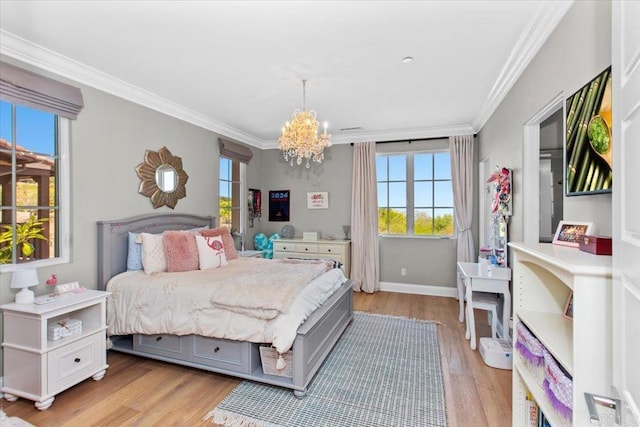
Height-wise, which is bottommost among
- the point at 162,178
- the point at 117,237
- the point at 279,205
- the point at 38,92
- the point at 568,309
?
the point at 568,309

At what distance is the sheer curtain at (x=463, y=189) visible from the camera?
4.51 metres

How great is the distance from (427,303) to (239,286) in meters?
3.03

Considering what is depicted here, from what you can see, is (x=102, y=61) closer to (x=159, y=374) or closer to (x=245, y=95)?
(x=245, y=95)

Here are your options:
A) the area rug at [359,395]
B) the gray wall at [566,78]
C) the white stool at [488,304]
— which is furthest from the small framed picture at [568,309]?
the white stool at [488,304]

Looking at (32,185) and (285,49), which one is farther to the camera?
(32,185)

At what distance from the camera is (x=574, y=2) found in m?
1.65

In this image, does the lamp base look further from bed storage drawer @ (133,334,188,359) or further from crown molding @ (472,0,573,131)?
crown molding @ (472,0,573,131)

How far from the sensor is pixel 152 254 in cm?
296

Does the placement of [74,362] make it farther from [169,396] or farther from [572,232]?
[572,232]

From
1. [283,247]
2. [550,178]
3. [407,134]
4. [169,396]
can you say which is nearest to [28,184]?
[169,396]

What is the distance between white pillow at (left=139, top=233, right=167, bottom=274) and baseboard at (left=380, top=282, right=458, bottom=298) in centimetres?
341

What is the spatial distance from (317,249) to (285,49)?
322cm

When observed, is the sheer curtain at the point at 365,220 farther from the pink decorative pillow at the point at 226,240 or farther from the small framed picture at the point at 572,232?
the small framed picture at the point at 572,232

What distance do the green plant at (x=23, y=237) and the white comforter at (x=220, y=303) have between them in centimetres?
66
